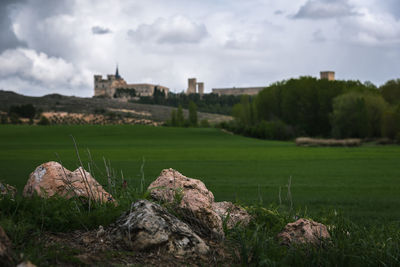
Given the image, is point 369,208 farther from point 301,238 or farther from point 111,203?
point 111,203

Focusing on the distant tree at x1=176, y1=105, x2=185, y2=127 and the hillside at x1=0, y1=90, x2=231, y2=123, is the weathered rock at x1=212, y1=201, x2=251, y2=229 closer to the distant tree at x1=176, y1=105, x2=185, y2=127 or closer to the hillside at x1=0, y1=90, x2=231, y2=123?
the hillside at x1=0, y1=90, x2=231, y2=123

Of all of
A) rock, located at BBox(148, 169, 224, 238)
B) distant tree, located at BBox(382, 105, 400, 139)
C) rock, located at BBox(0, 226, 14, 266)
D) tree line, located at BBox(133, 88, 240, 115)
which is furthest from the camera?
tree line, located at BBox(133, 88, 240, 115)

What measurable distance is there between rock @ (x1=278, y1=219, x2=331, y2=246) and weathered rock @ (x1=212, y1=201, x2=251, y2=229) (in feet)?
2.05

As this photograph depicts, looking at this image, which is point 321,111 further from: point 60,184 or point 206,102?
point 206,102

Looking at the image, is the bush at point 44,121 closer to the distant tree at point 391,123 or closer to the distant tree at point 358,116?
the distant tree at point 358,116

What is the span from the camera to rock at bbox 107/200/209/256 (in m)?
3.71

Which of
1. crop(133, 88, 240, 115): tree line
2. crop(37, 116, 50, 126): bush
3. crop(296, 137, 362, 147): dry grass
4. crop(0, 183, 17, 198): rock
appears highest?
crop(133, 88, 240, 115): tree line

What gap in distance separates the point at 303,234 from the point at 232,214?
41.7 inches

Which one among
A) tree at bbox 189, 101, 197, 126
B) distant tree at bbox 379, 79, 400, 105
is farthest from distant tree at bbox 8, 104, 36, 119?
distant tree at bbox 379, 79, 400, 105

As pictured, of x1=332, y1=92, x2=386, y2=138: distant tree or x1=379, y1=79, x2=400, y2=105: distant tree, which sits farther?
x1=379, y1=79, x2=400, y2=105: distant tree

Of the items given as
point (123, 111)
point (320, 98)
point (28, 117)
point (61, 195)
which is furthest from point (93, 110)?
point (61, 195)

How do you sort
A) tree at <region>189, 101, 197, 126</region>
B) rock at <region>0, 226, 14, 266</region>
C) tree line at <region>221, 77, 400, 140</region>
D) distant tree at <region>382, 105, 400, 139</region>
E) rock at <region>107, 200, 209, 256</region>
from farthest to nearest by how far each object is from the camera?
tree at <region>189, 101, 197, 126</region> → tree line at <region>221, 77, 400, 140</region> → distant tree at <region>382, 105, 400, 139</region> → rock at <region>107, 200, 209, 256</region> → rock at <region>0, 226, 14, 266</region>

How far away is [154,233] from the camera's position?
3723 millimetres

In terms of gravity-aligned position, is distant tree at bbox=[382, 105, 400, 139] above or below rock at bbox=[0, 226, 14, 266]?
below
